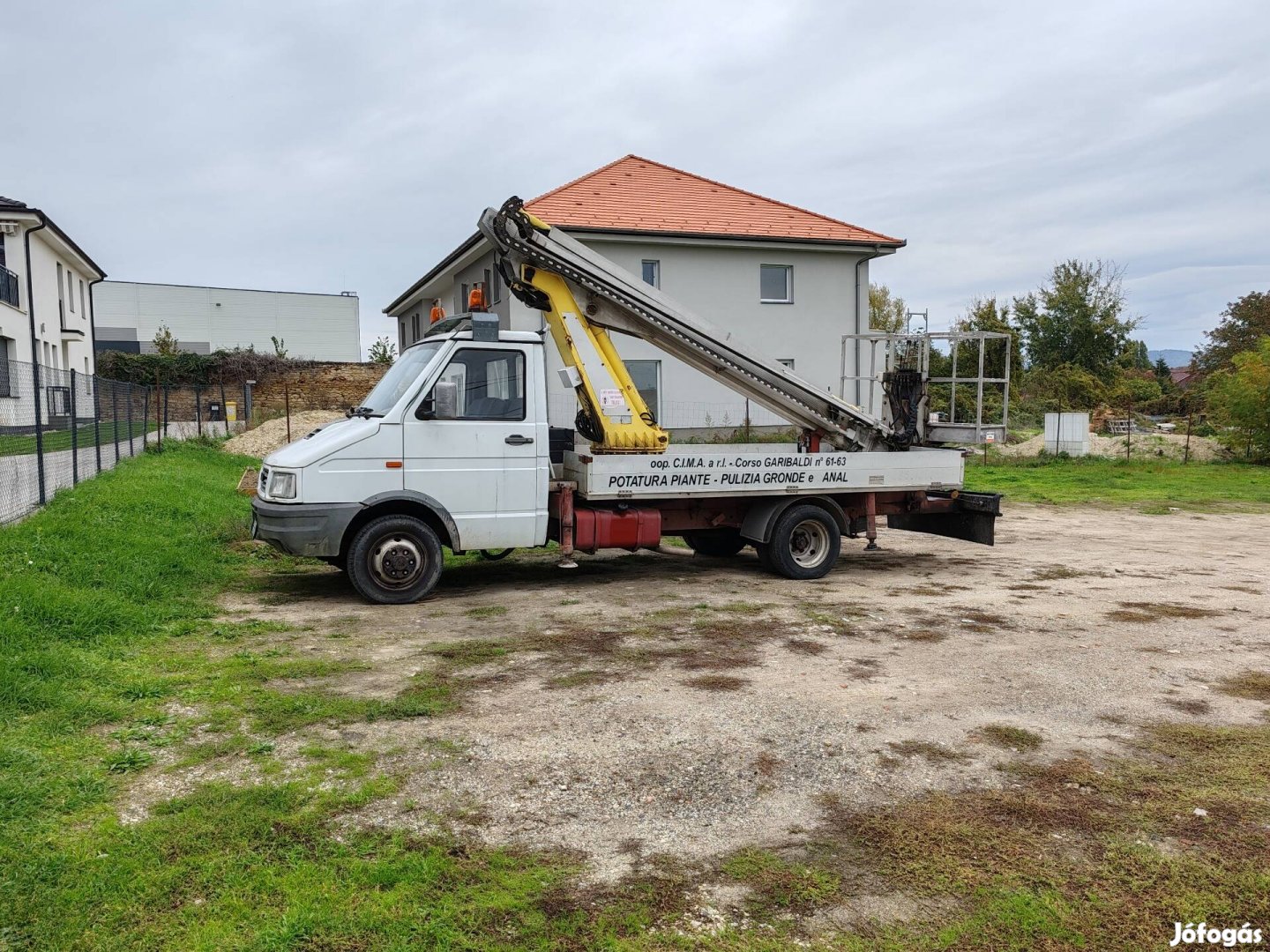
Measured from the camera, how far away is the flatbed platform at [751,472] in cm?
895

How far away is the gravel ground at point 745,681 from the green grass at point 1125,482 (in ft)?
24.5

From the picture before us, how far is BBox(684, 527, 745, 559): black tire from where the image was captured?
36.6ft

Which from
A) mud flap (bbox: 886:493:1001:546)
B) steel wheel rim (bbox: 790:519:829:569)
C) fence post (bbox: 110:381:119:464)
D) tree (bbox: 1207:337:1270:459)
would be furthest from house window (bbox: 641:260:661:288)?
tree (bbox: 1207:337:1270:459)

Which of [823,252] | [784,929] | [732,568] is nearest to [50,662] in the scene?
Result: [784,929]

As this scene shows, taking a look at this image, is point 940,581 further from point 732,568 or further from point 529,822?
point 529,822

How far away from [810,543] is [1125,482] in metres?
14.3

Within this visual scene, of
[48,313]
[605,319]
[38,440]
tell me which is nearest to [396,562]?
[605,319]

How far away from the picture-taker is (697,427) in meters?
24.7

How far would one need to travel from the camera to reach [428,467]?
8.18 metres

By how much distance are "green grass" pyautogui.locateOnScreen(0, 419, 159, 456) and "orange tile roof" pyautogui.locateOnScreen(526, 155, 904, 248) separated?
36.6 feet

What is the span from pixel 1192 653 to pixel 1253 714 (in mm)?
1464

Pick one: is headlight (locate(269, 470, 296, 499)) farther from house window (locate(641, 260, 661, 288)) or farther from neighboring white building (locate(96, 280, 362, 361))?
neighboring white building (locate(96, 280, 362, 361))

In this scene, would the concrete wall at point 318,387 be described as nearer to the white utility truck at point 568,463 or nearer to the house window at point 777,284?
the house window at point 777,284

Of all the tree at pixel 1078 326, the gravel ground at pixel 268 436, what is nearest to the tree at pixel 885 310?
the tree at pixel 1078 326
